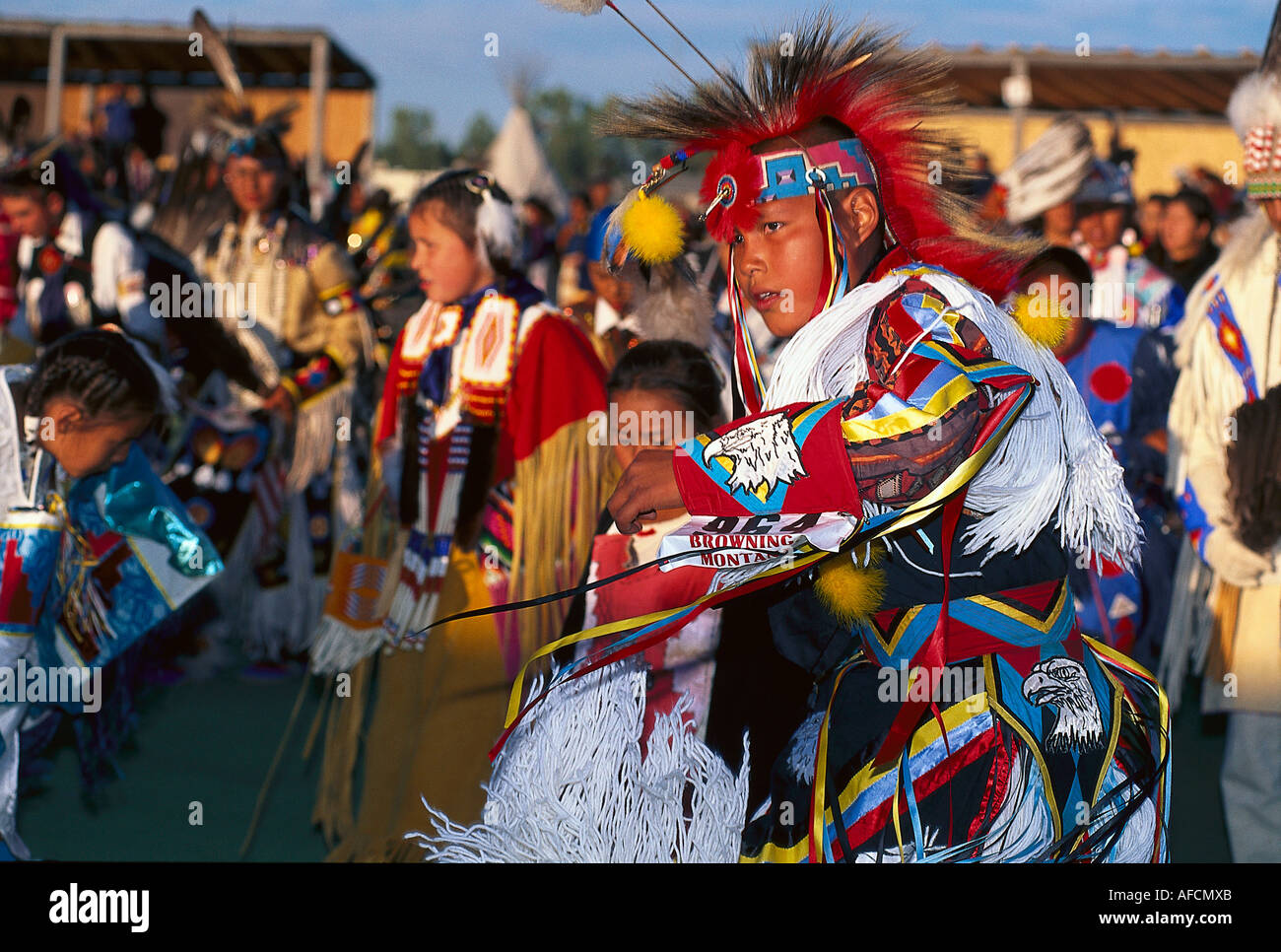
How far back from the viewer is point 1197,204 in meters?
7.32

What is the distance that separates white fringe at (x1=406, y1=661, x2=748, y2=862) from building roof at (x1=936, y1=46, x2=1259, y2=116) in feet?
39.0

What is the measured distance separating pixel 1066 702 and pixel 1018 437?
13.8 inches

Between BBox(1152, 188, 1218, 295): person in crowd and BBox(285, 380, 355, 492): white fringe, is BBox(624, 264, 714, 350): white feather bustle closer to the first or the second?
BBox(285, 380, 355, 492): white fringe

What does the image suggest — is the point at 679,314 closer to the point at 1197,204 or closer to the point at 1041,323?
the point at 1041,323

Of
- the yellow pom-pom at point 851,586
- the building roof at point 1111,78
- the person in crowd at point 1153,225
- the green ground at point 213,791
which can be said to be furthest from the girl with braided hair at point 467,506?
the building roof at point 1111,78

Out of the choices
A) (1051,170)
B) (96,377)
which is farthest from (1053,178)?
(96,377)

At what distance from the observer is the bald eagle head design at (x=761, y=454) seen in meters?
1.65

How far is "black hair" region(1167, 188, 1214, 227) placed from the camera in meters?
7.29

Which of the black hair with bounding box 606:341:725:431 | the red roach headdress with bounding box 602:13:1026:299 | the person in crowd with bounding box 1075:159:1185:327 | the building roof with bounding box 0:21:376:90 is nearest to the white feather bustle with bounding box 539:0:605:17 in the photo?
the red roach headdress with bounding box 602:13:1026:299

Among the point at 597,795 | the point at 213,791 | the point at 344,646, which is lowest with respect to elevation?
the point at 213,791

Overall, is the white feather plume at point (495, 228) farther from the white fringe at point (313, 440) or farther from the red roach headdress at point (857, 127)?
the white fringe at point (313, 440)

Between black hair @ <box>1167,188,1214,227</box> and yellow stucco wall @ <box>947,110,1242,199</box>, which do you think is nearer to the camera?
black hair @ <box>1167,188,1214,227</box>

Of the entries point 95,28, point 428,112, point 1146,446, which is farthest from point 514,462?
point 428,112
